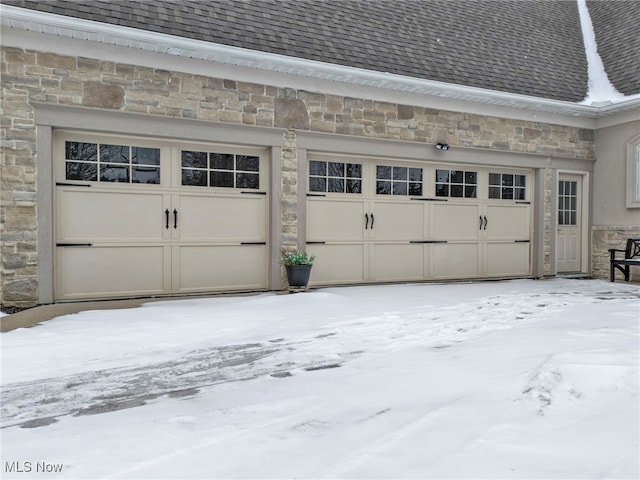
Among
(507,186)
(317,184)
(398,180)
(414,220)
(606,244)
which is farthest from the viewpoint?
(606,244)

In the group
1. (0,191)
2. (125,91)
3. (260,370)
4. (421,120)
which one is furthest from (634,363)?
(0,191)

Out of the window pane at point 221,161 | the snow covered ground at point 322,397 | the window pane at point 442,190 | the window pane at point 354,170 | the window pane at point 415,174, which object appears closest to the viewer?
the snow covered ground at point 322,397

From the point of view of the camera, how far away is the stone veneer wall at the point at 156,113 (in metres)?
5.35

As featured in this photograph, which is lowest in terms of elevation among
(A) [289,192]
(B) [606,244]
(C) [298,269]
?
(C) [298,269]

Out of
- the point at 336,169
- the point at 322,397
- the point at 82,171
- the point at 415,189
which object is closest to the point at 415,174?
the point at 415,189

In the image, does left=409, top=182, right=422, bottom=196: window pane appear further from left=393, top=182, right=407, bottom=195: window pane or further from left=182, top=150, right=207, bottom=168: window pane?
left=182, top=150, right=207, bottom=168: window pane

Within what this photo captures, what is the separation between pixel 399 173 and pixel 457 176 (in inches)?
45.6

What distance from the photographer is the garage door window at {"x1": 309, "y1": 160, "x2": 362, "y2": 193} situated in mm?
7105

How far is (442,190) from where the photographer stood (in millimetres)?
8023

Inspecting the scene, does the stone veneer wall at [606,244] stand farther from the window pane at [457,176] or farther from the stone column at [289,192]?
the stone column at [289,192]

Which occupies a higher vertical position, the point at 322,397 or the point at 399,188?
the point at 399,188

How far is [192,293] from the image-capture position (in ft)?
20.9

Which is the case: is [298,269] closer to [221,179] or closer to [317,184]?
[317,184]

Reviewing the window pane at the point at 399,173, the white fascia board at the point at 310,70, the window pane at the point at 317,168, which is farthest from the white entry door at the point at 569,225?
the window pane at the point at 317,168
